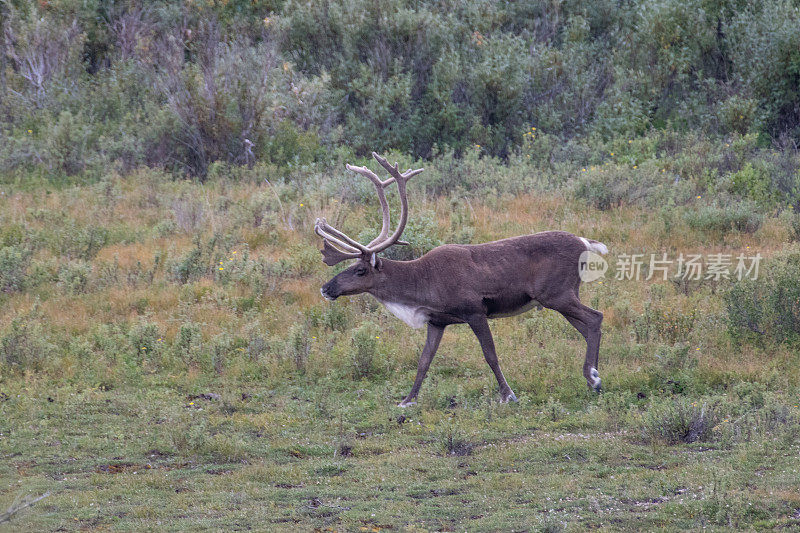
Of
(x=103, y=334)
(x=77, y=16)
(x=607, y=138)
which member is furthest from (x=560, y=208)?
(x=77, y=16)

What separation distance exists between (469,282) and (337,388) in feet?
6.94

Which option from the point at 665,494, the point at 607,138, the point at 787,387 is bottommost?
the point at 607,138

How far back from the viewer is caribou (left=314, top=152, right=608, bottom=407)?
9.42m

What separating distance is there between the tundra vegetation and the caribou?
72cm

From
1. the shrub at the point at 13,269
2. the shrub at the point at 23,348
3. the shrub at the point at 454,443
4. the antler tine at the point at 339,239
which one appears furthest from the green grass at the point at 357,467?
the shrub at the point at 13,269

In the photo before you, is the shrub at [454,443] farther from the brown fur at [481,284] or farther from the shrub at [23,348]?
the shrub at [23,348]

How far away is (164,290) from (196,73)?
8366mm

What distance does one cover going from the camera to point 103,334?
11656 millimetres

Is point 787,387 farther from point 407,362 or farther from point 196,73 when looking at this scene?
point 196,73

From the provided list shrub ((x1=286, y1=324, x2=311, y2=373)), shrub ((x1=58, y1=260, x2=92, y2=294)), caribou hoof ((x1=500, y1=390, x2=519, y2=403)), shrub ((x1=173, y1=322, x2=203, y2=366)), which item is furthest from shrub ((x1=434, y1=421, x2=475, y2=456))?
shrub ((x1=58, y1=260, x2=92, y2=294))
